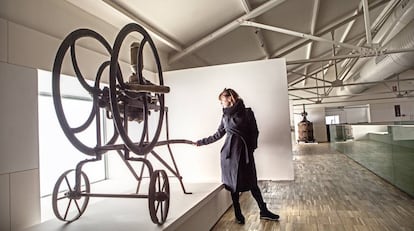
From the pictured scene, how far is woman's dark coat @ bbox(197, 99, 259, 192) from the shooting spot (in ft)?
10.2

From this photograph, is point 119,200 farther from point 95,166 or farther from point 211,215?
point 95,166

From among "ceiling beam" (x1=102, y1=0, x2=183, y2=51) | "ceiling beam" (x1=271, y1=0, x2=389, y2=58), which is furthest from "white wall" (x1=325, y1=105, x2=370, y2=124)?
"ceiling beam" (x1=102, y1=0, x2=183, y2=51)

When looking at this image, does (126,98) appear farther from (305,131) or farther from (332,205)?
(305,131)

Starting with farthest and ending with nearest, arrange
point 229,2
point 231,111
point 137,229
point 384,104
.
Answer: point 384,104 → point 229,2 → point 231,111 → point 137,229

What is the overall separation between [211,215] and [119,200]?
0.99m

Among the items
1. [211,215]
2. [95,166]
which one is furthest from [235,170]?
[95,166]

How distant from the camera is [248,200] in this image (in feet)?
14.0

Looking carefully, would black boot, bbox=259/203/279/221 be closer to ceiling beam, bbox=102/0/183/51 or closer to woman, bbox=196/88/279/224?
woman, bbox=196/88/279/224

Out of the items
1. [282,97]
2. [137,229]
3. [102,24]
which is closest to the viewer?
[137,229]

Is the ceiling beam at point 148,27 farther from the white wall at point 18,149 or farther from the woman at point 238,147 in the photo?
the woman at point 238,147

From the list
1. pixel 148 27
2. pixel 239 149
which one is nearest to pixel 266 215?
pixel 239 149

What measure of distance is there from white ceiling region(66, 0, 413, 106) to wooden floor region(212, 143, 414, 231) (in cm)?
229

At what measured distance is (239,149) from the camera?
10.2ft

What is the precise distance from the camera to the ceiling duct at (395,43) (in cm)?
519
